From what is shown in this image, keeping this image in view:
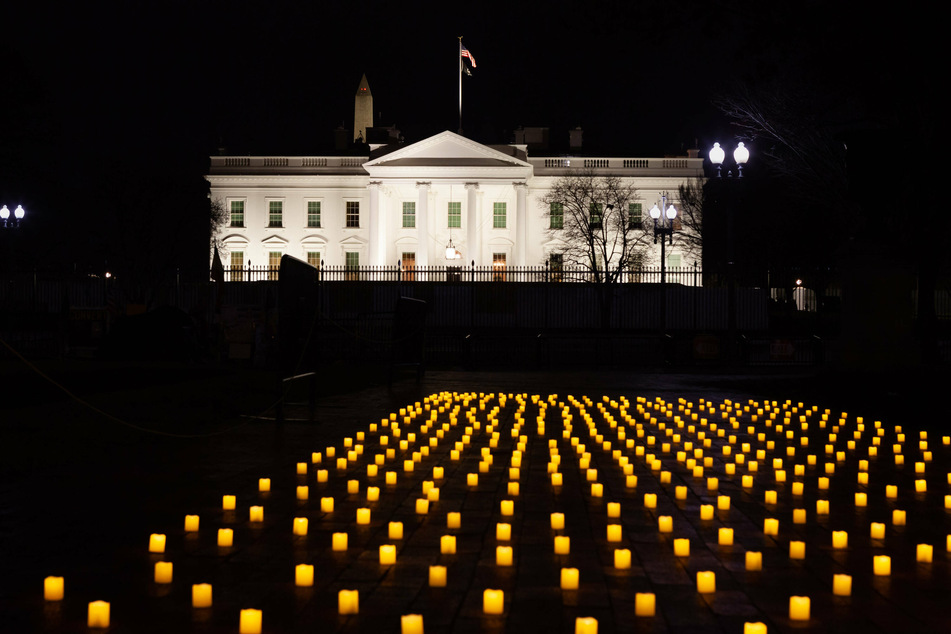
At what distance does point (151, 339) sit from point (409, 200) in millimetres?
46925

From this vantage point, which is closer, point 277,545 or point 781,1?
point 277,545

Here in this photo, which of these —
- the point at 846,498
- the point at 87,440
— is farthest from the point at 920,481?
the point at 87,440

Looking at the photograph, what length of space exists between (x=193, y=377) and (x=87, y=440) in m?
7.70

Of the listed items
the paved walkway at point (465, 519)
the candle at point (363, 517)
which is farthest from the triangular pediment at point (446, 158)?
the candle at point (363, 517)

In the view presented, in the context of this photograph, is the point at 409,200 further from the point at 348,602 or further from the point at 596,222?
the point at 348,602

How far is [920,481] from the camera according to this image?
761cm

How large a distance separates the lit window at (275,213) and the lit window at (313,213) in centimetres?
206

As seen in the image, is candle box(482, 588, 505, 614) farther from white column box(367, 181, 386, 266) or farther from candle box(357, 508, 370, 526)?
white column box(367, 181, 386, 266)

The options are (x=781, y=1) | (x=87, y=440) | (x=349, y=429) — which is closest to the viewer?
(x=87, y=440)

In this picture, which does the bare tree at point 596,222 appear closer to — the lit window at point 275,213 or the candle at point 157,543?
the lit window at point 275,213

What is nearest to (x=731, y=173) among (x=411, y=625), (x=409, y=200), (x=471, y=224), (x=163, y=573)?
(x=163, y=573)

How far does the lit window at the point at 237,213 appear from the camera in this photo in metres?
70.2

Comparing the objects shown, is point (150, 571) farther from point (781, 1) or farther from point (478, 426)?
point (781, 1)

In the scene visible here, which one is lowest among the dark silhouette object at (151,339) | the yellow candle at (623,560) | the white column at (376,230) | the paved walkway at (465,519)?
the paved walkway at (465,519)
